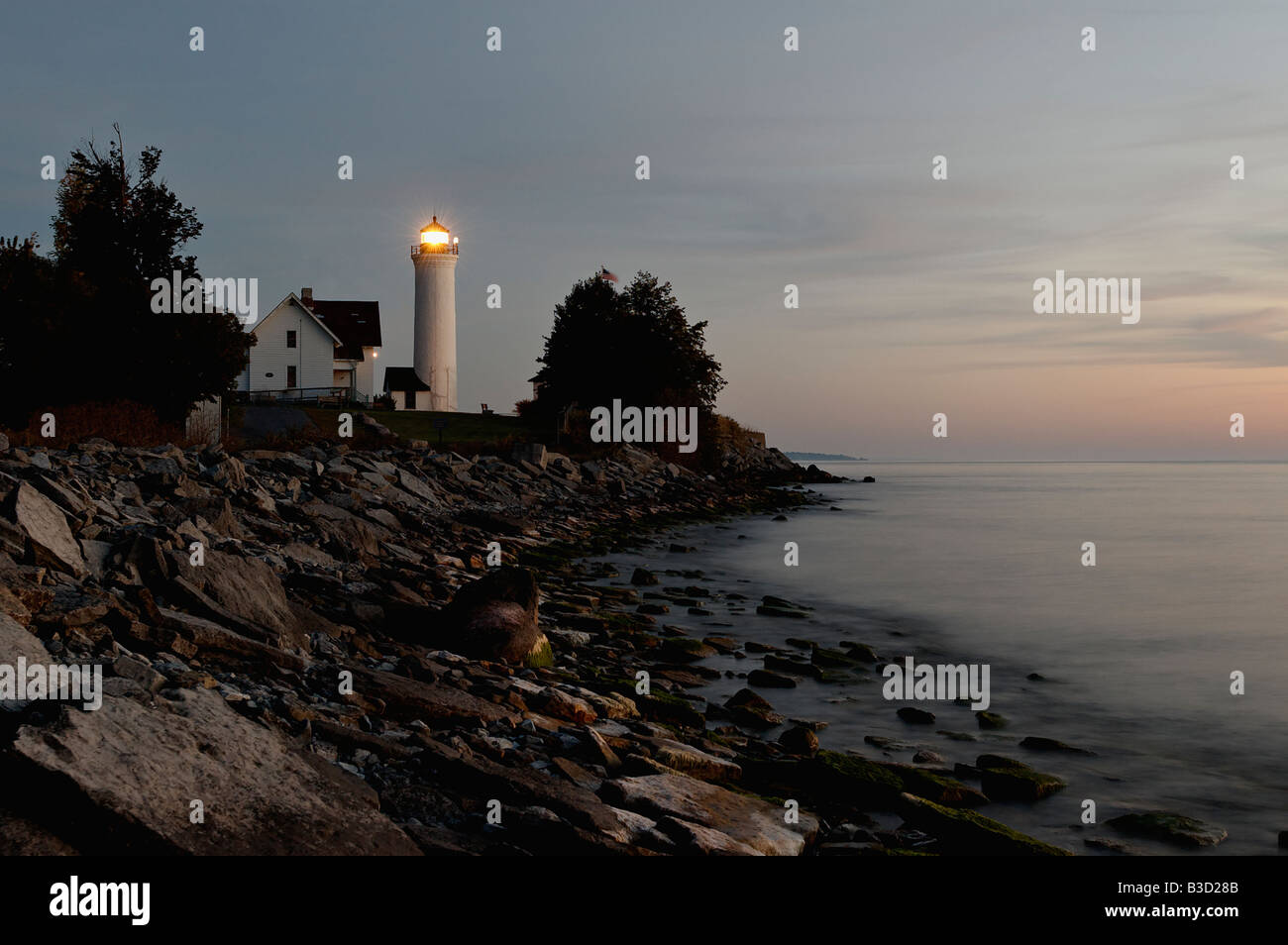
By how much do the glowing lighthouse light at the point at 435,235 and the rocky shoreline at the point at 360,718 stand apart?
5388cm

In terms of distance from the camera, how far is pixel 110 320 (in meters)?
25.2

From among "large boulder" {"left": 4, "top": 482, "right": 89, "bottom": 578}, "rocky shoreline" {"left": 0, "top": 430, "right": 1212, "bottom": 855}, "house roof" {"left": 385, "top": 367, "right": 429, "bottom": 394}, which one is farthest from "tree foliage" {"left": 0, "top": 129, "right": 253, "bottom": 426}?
"house roof" {"left": 385, "top": 367, "right": 429, "bottom": 394}

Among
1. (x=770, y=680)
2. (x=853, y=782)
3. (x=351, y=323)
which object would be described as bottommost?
(x=770, y=680)

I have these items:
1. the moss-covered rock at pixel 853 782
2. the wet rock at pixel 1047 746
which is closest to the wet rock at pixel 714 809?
the moss-covered rock at pixel 853 782

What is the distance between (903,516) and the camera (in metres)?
50.2

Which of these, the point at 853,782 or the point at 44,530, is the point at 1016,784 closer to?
the point at 853,782

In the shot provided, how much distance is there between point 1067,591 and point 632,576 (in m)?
11.4

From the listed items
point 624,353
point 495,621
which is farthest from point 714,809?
point 624,353

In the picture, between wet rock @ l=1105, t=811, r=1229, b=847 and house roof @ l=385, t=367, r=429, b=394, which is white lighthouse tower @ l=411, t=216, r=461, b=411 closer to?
house roof @ l=385, t=367, r=429, b=394

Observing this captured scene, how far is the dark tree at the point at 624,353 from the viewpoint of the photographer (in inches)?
2012

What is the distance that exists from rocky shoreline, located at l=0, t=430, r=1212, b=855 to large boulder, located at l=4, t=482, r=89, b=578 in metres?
0.03

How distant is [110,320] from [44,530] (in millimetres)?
19768
